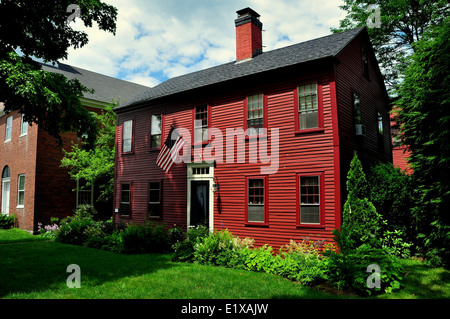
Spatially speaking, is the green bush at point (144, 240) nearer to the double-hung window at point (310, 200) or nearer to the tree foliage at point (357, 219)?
the double-hung window at point (310, 200)

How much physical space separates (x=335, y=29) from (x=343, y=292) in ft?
65.7

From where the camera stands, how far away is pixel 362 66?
13156mm

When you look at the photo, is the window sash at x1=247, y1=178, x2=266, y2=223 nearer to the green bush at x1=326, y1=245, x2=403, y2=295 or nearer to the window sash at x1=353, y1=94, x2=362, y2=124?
the green bush at x1=326, y1=245, x2=403, y2=295

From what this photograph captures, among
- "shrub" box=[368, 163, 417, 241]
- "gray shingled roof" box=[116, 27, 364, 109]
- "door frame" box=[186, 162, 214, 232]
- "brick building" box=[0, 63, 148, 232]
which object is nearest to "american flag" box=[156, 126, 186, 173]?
"door frame" box=[186, 162, 214, 232]

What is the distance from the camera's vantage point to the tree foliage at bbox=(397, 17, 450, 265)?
8234 mm

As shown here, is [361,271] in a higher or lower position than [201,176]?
lower

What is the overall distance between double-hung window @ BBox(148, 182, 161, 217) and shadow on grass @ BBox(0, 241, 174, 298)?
297 centimetres


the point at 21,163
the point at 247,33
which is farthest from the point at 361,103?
the point at 21,163

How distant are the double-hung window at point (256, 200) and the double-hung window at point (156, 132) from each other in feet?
17.6

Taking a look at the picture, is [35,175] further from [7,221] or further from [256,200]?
[256,200]

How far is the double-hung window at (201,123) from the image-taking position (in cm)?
1307

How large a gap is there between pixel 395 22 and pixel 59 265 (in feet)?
74.9

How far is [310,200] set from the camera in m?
10.2
